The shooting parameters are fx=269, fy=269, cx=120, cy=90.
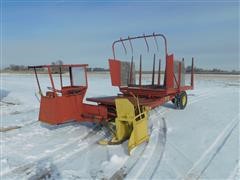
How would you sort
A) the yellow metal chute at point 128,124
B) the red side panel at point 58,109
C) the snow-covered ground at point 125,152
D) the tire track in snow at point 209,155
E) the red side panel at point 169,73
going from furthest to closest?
the red side panel at point 169,73, the red side panel at point 58,109, the yellow metal chute at point 128,124, the snow-covered ground at point 125,152, the tire track in snow at point 209,155

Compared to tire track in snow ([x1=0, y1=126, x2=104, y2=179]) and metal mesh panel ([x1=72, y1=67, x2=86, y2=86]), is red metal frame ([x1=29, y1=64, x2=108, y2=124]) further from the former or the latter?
tire track in snow ([x1=0, y1=126, x2=104, y2=179])

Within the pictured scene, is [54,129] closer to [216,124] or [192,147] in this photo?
[192,147]

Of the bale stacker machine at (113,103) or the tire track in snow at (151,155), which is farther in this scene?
the bale stacker machine at (113,103)

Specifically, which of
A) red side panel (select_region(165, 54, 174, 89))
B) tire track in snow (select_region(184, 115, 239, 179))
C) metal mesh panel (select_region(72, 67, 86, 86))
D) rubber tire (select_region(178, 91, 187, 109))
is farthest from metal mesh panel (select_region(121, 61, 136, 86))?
tire track in snow (select_region(184, 115, 239, 179))

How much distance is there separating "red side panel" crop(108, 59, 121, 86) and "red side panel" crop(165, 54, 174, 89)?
4.84ft

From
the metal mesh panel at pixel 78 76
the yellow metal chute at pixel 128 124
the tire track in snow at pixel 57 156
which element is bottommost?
the tire track in snow at pixel 57 156

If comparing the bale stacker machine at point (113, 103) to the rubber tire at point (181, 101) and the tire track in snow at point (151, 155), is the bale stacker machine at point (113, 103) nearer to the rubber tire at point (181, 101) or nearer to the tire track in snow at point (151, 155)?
the tire track in snow at point (151, 155)

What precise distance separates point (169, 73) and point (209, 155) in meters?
3.32

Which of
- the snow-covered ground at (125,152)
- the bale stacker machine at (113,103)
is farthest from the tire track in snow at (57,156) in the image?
the bale stacker machine at (113,103)

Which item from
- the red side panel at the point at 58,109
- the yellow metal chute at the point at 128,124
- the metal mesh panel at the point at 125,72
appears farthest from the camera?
the metal mesh panel at the point at 125,72

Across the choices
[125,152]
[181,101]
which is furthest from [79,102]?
[181,101]

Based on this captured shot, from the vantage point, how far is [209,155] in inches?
190

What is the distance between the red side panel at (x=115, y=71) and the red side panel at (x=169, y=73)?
1474 mm

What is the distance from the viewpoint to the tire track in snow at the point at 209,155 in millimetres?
4090
